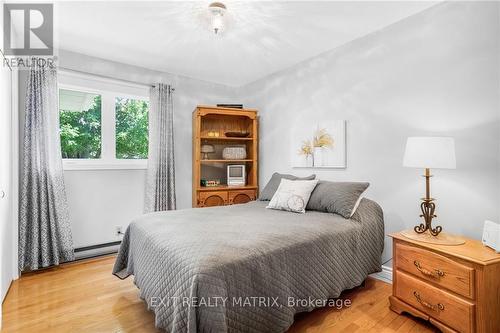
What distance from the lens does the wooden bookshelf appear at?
3.69m

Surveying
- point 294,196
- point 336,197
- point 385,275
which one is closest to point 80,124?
point 294,196

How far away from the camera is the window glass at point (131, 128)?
136 inches

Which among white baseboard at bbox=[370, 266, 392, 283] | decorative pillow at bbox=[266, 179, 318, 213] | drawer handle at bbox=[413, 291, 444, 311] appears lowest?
white baseboard at bbox=[370, 266, 392, 283]

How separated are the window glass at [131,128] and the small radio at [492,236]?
11.7 feet

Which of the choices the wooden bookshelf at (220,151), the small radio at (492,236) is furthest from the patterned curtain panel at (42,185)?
the small radio at (492,236)

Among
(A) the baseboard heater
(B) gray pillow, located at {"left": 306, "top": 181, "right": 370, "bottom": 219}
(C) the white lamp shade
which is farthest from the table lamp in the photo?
(A) the baseboard heater

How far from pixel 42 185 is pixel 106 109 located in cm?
113

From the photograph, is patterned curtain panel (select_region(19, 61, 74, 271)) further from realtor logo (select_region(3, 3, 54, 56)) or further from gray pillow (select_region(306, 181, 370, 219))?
gray pillow (select_region(306, 181, 370, 219))

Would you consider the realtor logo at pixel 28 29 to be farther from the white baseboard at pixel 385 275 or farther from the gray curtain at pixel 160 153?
the white baseboard at pixel 385 275

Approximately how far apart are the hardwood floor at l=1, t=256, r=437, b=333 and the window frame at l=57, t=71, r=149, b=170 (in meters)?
1.27

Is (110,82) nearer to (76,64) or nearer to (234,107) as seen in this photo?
(76,64)

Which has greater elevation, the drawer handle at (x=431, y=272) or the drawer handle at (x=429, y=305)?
the drawer handle at (x=431, y=272)

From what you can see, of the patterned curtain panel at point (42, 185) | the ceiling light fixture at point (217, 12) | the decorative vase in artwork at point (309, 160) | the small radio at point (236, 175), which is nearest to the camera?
the ceiling light fixture at point (217, 12)

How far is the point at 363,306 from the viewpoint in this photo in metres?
2.08
